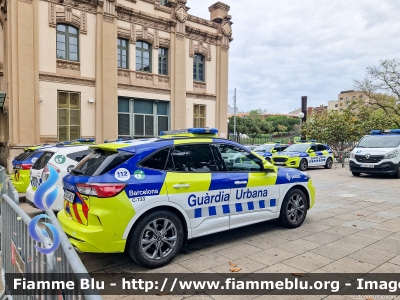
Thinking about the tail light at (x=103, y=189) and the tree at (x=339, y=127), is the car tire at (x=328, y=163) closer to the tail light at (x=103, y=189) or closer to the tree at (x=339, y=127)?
the tree at (x=339, y=127)

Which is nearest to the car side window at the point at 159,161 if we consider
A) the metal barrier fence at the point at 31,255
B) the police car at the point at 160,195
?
the police car at the point at 160,195

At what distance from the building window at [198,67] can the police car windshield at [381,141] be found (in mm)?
12743

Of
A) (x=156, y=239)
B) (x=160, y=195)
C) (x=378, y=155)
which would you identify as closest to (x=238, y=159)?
(x=160, y=195)

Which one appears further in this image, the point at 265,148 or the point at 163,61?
the point at 163,61

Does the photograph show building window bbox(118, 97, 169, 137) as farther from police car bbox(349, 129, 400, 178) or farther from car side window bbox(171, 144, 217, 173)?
car side window bbox(171, 144, 217, 173)

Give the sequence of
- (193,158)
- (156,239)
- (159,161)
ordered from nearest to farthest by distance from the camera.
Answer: (156,239)
(159,161)
(193,158)

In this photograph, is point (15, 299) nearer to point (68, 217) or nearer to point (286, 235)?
point (68, 217)

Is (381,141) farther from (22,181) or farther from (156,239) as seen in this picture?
(22,181)

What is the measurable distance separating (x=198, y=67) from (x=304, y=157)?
1074 centimetres

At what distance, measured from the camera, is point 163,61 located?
2208cm

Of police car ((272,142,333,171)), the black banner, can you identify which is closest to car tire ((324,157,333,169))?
police car ((272,142,333,171))

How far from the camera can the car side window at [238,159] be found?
5.23 m

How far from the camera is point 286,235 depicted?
5598 millimetres

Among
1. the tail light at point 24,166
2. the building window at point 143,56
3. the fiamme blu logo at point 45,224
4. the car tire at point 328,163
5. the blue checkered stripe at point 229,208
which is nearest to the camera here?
the fiamme blu logo at point 45,224
